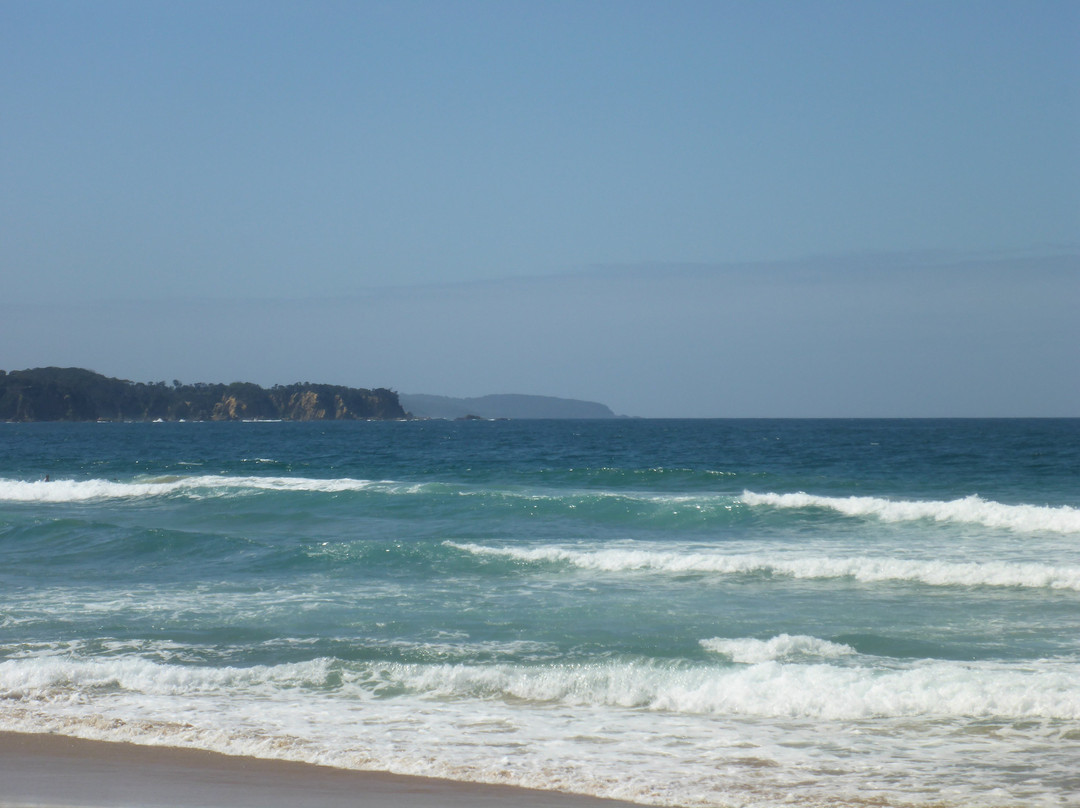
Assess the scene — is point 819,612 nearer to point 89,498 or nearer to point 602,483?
point 602,483

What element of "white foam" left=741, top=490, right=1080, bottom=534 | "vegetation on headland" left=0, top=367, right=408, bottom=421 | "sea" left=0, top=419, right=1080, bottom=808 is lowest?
"sea" left=0, top=419, right=1080, bottom=808

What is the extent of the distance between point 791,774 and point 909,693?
2.20 metres

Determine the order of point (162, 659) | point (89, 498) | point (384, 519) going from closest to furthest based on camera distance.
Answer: point (162, 659), point (384, 519), point (89, 498)

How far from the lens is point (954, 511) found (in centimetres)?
2006

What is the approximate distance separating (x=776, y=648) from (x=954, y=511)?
42.4 ft

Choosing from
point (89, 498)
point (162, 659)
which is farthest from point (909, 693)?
point (89, 498)

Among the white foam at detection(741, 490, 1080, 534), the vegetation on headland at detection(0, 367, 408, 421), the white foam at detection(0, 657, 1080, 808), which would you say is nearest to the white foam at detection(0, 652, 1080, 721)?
the white foam at detection(0, 657, 1080, 808)

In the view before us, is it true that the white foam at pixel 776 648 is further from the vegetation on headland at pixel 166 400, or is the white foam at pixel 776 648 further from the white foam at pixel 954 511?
the vegetation on headland at pixel 166 400

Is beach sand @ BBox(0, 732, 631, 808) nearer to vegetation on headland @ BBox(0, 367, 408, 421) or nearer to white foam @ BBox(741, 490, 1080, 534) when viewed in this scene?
white foam @ BBox(741, 490, 1080, 534)

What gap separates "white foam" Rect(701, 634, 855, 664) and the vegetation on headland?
167053mm

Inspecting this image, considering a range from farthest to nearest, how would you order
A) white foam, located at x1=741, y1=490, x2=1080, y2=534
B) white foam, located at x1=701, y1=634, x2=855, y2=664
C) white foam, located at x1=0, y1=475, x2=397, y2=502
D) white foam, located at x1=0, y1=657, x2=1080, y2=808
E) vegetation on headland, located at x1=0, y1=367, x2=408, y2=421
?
vegetation on headland, located at x1=0, y1=367, x2=408, y2=421
white foam, located at x1=0, y1=475, x2=397, y2=502
white foam, located at x1=741, y1=490, x2=1080, y2=534
white foam, located at x1=701, y1=634, x2=855, y2=664
white foam, located at x1=0, y1=657, x2=1080, y2=808

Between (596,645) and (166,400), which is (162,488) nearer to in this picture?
(596,645)

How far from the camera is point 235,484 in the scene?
28750 mm

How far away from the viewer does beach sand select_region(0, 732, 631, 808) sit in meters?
5.40
